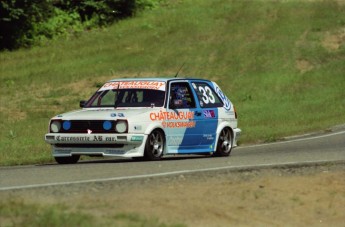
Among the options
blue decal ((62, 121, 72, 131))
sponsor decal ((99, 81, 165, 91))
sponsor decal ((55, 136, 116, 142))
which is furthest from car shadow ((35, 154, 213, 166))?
sponsor decal ((99, 81, 165, 91))

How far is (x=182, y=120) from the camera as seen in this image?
60.3 feet

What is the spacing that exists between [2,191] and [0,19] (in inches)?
1259

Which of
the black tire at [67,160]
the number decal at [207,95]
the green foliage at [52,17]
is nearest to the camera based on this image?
the black tire at [67,160]

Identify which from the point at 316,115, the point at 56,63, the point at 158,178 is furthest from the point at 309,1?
the point at 158,178

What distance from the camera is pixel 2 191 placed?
12.5 meters

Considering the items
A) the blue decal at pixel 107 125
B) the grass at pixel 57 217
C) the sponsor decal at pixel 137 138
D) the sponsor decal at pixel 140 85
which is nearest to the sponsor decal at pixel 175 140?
the sponsor decal at pixel 140 85

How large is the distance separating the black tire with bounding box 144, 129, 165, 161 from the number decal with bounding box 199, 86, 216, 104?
193 centimetres

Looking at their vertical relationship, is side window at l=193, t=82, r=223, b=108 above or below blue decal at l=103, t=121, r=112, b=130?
above

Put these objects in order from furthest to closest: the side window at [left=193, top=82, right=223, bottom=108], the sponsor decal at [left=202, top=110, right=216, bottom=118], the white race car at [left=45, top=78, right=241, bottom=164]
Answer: the side window at [left=193, top=82, right=223, bottom=108] < the sponsor decal at [left=202, top=110, right=216, bottom=118] < the white race car at [left=45, top=78, right=241, bottom=164]

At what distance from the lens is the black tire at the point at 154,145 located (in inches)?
677

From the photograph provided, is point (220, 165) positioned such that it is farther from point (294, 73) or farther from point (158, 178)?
point (294, 73)

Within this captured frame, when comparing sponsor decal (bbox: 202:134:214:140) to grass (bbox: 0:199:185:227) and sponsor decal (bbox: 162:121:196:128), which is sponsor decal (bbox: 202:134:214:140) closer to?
sponsor decal (bbox: 162:121:196:128)

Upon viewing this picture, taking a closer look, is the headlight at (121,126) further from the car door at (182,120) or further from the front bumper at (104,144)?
the car door at (182,120)

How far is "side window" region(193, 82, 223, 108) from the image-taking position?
1930 centimetres
